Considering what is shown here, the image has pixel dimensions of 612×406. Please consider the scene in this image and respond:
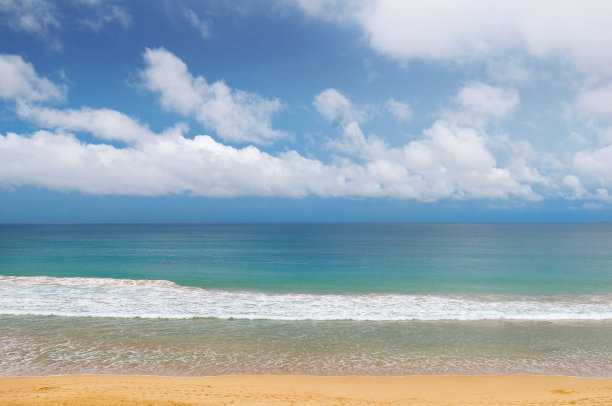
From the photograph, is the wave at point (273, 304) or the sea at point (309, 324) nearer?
the sea at point (309, 324)

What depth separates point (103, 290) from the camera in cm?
2894

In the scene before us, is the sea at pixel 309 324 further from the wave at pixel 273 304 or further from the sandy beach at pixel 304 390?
the sandy beach at pixel 304 390

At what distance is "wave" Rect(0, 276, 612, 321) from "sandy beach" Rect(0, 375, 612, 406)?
8.34 metres

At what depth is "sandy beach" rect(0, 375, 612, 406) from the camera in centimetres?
1047

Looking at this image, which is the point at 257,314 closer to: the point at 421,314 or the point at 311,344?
the point at 311,344

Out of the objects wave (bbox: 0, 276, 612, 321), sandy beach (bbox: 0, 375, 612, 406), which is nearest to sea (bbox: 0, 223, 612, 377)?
wave (bbox: 0, 276, 612, 321)

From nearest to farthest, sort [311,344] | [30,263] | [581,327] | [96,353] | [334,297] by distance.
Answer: [96,353]
[311,344]
[581,327]
[334,297]
[30,263]

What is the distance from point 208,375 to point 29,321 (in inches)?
496

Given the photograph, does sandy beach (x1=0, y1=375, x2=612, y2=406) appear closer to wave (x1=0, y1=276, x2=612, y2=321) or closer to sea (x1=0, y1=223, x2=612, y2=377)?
sea (x1=0, y1=223, x2=612, y2=377)

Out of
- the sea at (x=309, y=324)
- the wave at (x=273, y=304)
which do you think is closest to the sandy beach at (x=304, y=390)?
the sea at (x=309, y=324)

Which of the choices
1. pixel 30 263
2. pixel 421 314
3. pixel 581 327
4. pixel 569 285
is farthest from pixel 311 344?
pixel 30 263

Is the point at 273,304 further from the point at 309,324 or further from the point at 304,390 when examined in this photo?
the point at 304,390

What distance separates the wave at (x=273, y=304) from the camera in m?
21.5

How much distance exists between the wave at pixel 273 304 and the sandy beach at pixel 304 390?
27.4 feet
